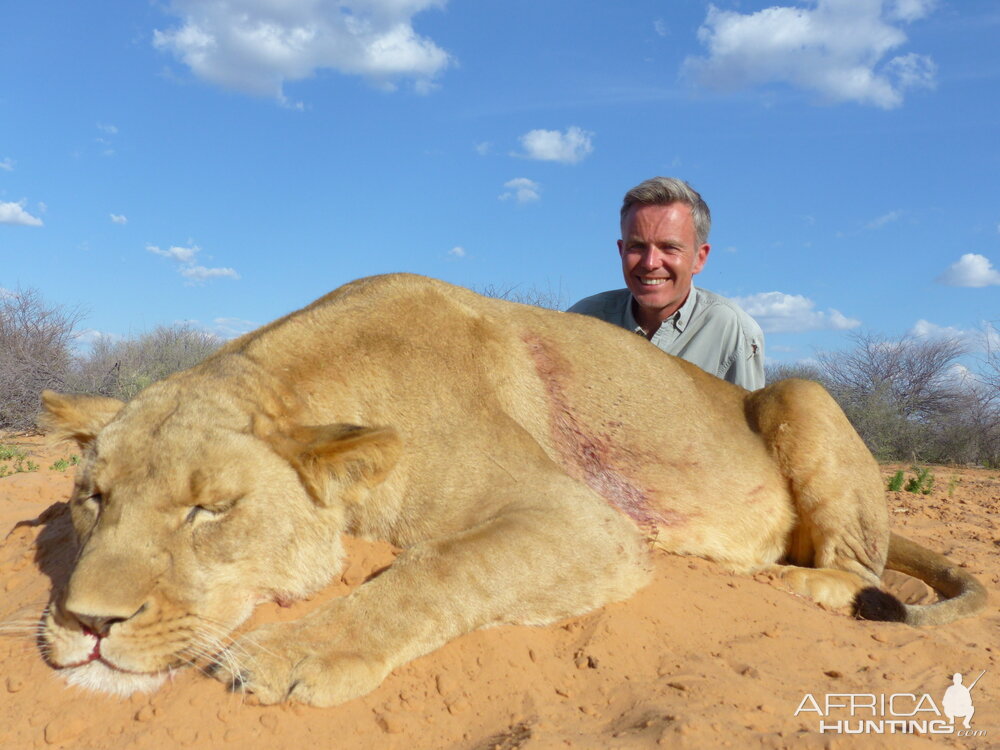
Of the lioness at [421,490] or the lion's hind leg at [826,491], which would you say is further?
the lion's hind leg at [826,491]

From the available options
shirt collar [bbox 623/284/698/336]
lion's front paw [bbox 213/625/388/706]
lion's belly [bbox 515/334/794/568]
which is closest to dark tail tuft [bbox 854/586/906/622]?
lion's belly [bbox 515/334/794/568]

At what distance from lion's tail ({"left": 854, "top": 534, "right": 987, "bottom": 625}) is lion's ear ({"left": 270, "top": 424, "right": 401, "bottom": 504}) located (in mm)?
2982

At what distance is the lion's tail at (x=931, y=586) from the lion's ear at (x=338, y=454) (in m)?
2.98

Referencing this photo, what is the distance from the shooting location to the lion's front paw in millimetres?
2805

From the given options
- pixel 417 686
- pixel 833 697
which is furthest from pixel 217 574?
pixel 833 697

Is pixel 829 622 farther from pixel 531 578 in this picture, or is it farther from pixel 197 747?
pixel 197 747

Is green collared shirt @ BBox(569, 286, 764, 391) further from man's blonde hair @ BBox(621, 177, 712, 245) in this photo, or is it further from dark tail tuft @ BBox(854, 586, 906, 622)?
dark tail tuft @ BBox(854, 586, 906, 622)

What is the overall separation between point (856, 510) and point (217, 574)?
12.4 feet

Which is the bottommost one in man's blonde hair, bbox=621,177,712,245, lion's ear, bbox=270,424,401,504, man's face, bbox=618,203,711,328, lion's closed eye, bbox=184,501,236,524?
lion's closed eye, bbox=184,501,236,524

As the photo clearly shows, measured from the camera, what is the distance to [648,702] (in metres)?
2.99

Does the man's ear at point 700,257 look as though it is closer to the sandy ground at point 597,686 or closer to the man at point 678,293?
the man at point 678,293

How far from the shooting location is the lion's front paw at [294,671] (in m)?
2.80

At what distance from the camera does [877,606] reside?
474 cm

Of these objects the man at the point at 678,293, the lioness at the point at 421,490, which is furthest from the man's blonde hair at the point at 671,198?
the lioness at the point at 421,490
